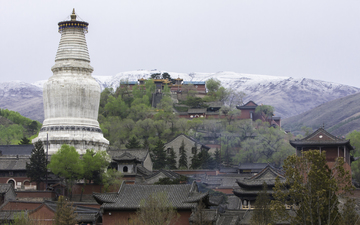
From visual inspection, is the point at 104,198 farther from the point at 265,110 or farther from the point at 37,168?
the point at 265,110

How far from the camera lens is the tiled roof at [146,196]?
33.4 m

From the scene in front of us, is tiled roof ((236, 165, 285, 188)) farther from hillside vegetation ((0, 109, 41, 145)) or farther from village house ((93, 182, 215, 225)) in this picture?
hillside vegetation ((0, 109, 41, 145))

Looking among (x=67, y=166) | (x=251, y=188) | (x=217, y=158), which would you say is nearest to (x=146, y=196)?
(x=67, y=166)

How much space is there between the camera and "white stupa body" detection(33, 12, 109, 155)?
50.4 m

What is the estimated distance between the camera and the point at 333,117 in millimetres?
127812

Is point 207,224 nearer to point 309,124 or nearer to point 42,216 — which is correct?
point 42,216

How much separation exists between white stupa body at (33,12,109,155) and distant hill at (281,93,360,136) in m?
65.7

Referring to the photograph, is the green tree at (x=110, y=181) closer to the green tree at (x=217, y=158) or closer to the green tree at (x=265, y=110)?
the green tree at (x=217, y=158)

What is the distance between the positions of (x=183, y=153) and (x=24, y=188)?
1948cm

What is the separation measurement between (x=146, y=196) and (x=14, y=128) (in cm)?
4860

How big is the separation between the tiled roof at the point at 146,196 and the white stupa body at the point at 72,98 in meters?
15.9

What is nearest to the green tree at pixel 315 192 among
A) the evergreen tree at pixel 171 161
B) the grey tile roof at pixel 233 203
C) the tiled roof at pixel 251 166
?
the grey tile roof at pixel 233 203

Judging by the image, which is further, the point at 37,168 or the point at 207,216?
the point at 37,168

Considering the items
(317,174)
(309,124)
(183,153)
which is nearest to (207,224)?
(317,174)
